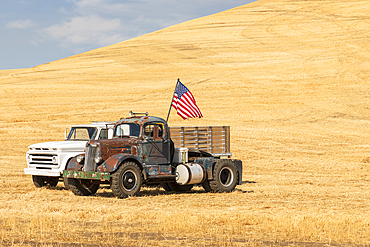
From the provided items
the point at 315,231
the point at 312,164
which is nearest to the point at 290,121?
the point at 312,164

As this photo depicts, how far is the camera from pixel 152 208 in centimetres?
1294

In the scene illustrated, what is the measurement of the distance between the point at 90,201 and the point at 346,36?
2290 inches

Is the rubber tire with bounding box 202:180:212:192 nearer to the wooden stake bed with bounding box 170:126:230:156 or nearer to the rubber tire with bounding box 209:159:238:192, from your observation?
the rubber tire with bounding box 209:159:238:192

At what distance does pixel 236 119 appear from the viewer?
131ft

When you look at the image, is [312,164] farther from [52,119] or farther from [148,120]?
[52,119]

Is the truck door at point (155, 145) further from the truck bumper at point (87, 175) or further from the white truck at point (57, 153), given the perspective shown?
the white truck at point (57, 153)

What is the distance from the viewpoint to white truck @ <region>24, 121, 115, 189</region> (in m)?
16.7

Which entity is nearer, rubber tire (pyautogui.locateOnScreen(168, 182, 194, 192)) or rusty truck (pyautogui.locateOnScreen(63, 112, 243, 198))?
rusty truck (pyautogui.locateOnScreen(63, 112, 243, 198))

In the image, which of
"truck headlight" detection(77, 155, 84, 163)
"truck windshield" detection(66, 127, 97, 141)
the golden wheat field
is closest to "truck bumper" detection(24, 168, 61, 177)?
the golden wheat field

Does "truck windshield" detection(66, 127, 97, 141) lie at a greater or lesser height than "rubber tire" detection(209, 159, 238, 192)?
greater

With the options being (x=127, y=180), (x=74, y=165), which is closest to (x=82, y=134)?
(x=74, y=165)

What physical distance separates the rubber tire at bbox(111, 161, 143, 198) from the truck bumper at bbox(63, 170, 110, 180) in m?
0.24

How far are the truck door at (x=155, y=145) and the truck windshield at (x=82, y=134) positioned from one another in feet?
10.1

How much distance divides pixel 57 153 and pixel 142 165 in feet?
11.3
